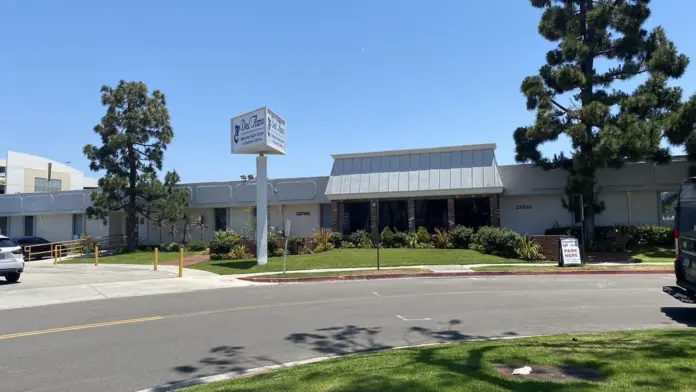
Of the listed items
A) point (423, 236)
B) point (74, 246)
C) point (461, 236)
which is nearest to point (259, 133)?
point (423, 236)

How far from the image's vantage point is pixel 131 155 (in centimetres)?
3403

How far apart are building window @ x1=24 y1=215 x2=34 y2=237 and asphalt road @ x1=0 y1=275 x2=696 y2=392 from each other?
3323 cm

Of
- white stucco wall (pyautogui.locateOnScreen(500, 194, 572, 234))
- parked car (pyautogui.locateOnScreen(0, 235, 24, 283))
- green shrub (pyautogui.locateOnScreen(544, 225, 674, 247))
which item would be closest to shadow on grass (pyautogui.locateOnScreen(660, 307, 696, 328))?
green shrub (pyautogui.locateOnScreen(544, 225, 674, 247))

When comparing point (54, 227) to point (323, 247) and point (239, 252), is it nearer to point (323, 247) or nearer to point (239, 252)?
point (239, 252)

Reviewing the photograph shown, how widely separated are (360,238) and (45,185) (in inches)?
1885

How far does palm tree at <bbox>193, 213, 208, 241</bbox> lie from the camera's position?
1384 inches

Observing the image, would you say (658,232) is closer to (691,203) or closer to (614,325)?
(691,203)

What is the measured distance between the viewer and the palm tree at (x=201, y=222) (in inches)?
1384

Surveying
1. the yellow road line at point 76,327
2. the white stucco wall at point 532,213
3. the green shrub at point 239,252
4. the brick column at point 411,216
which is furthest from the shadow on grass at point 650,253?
the yellow road line at point 76,327

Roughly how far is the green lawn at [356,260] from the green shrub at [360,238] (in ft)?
9.09

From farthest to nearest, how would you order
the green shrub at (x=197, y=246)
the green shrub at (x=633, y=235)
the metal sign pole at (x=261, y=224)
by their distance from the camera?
the green shrub at (x=197, y=246) < the green shrub at (x=633, y=235) < the metal sign pole at (x=261, y=224)

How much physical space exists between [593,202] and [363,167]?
1309cm

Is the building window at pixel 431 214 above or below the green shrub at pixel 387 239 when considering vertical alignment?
above

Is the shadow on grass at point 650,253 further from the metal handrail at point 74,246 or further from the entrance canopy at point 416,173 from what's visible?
the metal handrail at point 74,246
